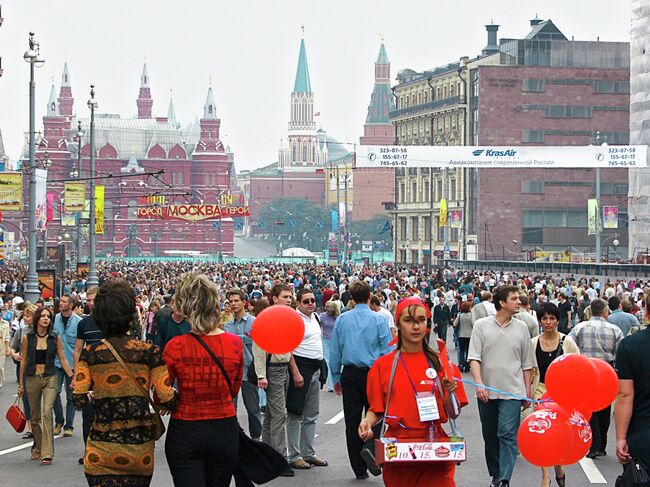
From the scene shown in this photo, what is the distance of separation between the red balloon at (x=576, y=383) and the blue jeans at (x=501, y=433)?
2.85 meters

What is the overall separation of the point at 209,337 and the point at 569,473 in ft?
17.1

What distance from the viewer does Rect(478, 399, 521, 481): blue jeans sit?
1040cm

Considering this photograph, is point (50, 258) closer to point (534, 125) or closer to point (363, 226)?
point (534, 125)

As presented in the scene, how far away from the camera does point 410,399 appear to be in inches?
292

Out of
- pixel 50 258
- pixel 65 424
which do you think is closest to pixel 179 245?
pixel 50 258

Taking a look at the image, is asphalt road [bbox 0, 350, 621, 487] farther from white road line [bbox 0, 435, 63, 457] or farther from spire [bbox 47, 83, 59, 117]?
spire [bbox 47, 83, 59, 117]

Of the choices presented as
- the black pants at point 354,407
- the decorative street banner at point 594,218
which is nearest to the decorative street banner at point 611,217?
the decorative street banner at point 594,218

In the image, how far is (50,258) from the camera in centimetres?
4572

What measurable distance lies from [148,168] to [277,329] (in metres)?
155

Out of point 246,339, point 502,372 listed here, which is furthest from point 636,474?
point 246,339

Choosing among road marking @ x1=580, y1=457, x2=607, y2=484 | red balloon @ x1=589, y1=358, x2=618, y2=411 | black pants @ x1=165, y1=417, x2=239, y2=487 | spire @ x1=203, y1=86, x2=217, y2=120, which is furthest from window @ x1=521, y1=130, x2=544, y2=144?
black pants @ x1=165, y1=417, x2=239, y2=487

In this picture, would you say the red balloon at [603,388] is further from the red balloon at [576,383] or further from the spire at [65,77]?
the spire at [65,77]

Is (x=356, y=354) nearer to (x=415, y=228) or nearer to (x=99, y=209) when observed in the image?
(x=99, y=209)

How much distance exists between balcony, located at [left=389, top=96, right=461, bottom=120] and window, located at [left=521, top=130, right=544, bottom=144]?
7.41m
